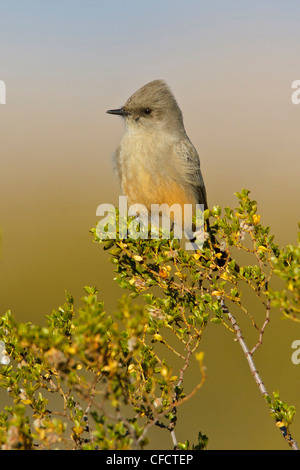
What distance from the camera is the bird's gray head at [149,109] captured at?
5.36 m

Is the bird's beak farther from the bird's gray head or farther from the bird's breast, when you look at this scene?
the bird's breast

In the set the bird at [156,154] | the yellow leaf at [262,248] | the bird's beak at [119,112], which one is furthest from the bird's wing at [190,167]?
the yellow leaf at [262,248]

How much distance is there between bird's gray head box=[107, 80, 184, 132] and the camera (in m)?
5.36

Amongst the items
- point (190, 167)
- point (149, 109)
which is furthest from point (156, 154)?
point (149, 109)

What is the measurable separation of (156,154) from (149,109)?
1.76 ft

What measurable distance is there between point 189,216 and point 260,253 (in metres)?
1.95

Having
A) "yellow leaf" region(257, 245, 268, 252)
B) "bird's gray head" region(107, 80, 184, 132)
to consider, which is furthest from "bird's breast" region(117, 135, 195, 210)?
"yellow leaf" region(257, 245, 268, 252)

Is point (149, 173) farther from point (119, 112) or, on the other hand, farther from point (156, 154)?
point (119, 112)

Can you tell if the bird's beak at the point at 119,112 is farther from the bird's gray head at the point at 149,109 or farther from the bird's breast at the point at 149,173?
the bird's breast at the point at 149,173

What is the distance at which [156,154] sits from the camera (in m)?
5.16

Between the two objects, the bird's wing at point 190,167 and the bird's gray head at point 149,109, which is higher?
the bird's gray head at point 149,109

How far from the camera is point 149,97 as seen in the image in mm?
5375

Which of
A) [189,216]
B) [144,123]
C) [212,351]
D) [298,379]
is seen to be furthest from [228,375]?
[144,123]

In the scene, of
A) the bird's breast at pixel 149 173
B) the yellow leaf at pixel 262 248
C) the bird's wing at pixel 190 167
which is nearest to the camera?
the yellow leaf at pixel 262 248
